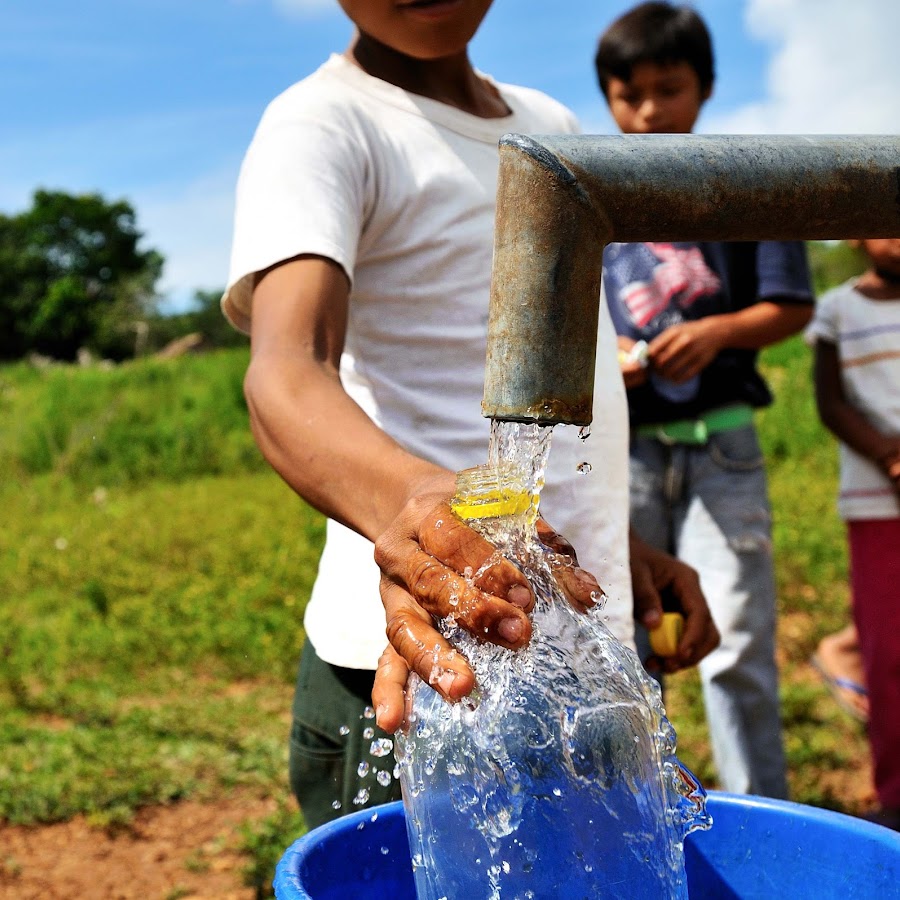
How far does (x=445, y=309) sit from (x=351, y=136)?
24 cm

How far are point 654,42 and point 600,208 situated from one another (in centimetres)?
221

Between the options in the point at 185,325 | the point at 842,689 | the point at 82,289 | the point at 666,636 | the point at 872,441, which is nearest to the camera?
the point at 666,636

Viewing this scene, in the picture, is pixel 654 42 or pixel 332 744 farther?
pixel 654 42

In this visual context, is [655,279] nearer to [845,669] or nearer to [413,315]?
[413,315]

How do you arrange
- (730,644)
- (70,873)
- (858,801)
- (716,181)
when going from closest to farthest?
1. (716,181)
2. (730,644)
3. (70,873)
4. (858,801)

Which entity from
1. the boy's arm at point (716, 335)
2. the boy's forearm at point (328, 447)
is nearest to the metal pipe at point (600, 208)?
the boy's forearm at point (328, 447)

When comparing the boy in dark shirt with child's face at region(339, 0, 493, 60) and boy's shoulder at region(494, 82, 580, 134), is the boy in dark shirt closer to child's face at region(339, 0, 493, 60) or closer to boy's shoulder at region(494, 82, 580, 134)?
boy's shoulder at region(494, 82, 580, 134)

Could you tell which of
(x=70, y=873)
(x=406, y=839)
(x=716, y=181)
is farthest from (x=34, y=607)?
(x=716, y=181)

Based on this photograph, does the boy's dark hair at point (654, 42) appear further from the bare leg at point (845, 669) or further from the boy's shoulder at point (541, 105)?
the bare leg at point (845, 669)

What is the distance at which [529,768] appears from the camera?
932 mm

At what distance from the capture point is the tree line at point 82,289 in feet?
148

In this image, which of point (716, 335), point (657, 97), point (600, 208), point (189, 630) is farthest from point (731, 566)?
point (189, 630)

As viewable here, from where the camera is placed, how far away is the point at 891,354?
305 cm

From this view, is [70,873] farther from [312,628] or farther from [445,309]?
[445,309]
